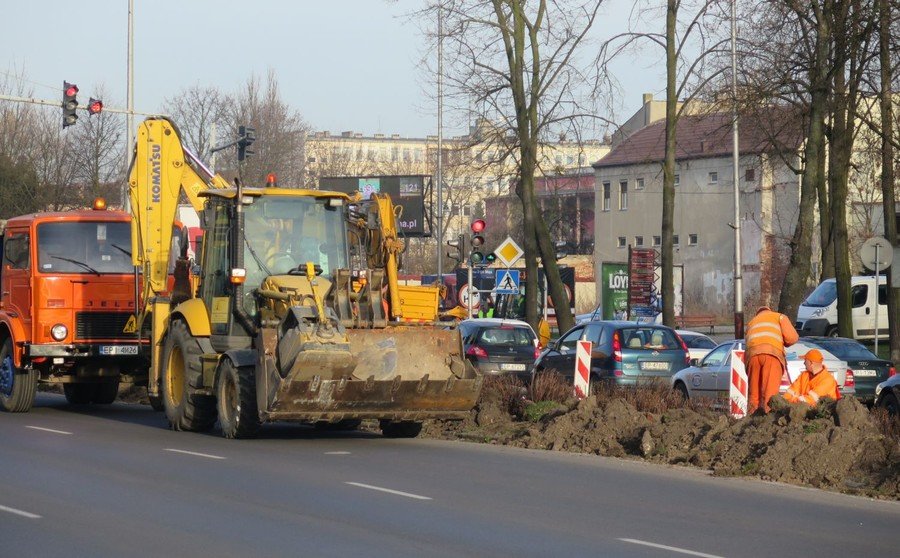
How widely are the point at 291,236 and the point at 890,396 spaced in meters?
8.96

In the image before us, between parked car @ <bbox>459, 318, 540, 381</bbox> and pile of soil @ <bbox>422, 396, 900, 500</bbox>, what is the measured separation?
8.83 m

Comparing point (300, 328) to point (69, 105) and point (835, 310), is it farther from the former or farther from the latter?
point (835, 310)

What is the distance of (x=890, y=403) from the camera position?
19.9 metres

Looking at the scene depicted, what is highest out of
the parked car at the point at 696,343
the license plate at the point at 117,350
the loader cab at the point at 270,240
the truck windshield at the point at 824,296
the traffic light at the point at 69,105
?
the traffic light at the point at 69,105

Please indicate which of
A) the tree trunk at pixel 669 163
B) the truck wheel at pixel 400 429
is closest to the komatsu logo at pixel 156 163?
the truck wheel at pixel 400 429

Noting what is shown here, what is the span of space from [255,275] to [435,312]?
248 cm

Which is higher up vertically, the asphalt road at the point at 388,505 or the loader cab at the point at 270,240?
the loader cab at the point at 270,240

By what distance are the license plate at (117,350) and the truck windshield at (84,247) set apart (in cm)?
122

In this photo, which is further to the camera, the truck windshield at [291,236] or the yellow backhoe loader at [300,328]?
the truck windshield at [291,236]

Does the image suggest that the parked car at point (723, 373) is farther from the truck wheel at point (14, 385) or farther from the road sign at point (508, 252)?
the truck wheel at point (14, 385)

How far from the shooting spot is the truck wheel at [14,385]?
21438 millimetres

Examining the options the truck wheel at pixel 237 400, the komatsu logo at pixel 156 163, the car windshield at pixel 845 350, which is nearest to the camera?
the truck wheel at pixel 237 400

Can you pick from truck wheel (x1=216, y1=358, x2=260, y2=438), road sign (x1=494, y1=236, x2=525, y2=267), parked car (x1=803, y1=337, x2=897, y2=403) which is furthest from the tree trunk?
truck wheel (x1=216, y1=358, x2=260, y2=438)

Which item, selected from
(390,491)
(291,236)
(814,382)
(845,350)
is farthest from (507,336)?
(390,491)
